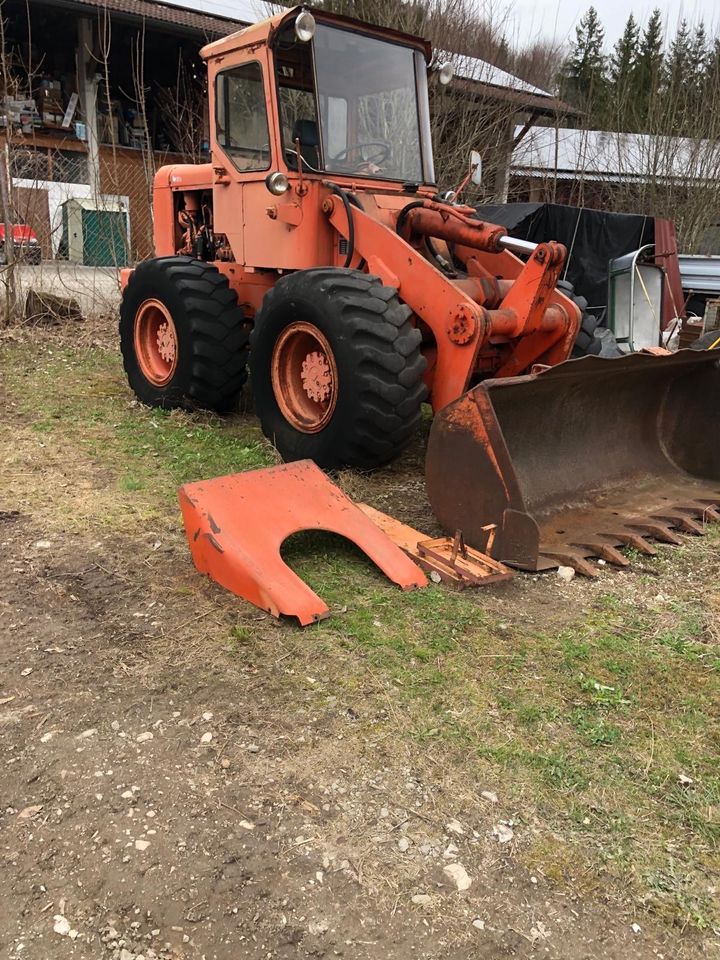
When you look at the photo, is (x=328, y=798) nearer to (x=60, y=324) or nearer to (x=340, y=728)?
(x=340, y=728)

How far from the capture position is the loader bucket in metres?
3.72

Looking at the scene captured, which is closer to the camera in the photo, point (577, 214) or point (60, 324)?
point (60, 324)

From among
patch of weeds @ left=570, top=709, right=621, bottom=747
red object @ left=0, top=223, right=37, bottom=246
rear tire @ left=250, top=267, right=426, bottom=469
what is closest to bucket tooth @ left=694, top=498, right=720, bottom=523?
rear tire @ left=250, top=267, right=426, bottom=469

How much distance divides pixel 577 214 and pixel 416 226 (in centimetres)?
761

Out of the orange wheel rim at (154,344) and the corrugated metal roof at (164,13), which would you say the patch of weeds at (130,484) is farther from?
the corrugated metal roof at (164,13)

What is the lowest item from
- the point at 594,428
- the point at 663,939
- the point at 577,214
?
the point at 663,939

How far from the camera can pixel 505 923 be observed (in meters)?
1.96

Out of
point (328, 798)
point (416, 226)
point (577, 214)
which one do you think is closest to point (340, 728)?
point (328, 798)

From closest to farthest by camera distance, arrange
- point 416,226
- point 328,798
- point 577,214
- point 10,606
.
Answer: point 328,798 → point 10,606 → point 416,226 → point 577,214

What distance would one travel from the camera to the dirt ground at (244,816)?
192cm

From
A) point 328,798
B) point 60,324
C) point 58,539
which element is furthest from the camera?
point 60,324

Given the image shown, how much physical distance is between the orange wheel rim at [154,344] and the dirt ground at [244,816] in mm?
3448

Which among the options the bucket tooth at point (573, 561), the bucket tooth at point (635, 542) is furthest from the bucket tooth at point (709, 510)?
the bucket tooth at point (573, 561)

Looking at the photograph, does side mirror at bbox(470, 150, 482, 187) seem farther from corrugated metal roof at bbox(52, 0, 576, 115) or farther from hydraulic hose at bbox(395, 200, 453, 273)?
corrugated metal roof at bbox(52, 0, 576, 115)
